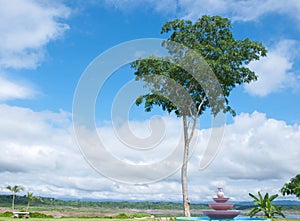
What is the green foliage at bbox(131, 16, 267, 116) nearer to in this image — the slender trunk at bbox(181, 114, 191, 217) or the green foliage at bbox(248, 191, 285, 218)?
the slender trunk at bbox(181, 114, 191, 217)

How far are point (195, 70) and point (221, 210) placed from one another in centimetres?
1188

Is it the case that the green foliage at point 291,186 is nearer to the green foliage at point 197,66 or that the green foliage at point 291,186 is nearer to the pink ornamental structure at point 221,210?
the green foliage at point 197,66

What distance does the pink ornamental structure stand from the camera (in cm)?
1488

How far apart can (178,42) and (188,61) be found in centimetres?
177

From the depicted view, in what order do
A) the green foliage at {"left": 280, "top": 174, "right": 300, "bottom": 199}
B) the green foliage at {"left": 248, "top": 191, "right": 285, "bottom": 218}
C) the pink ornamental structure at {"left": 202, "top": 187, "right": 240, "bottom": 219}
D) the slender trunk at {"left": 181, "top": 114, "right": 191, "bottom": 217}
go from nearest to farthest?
the pink ornamental structure at {"left": 202, "top": 187, "right": 240, "bottom": 219}, the slender trunk at {"left": 181, "top": 114, "right": 191, "bottom": 217}, the green foliage at {"left": 248, "top": 191, "right": 285, "bottom": 218}, the green foliage at {"left": 280, "top": 174, "right": 300, "bottom": 199}

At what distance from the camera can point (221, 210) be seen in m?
15.0

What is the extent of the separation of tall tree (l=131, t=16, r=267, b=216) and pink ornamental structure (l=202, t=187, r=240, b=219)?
32.4 feet

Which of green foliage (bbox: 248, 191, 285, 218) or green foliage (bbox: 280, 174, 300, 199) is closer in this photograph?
green foliage (bbox: 248, 191, 285, 218)

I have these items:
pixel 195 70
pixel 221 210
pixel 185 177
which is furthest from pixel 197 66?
pixel 221 210

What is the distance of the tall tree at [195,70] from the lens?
2542 centimetres

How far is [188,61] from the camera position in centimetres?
2517

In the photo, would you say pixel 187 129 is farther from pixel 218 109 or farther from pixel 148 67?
pixel 148 67

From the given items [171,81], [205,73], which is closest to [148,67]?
[171,81]

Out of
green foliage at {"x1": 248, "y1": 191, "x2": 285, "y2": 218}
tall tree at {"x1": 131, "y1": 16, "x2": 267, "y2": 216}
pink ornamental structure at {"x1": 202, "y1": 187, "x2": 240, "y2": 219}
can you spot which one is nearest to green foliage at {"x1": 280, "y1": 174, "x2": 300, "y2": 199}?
green foliage at {"x1": 248, "y1": 191, "x2": 285, "y2": 218}
